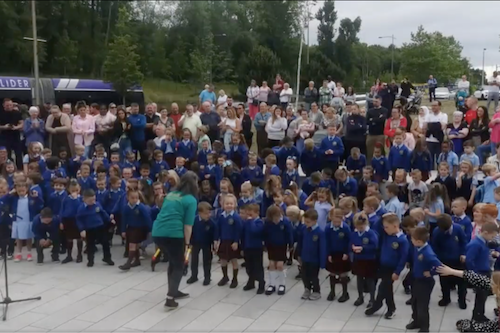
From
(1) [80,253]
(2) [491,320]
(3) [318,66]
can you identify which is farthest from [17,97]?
(3) [318,66]

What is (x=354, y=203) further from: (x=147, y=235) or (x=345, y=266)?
(x=147, y=235)

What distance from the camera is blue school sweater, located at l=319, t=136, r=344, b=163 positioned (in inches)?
457

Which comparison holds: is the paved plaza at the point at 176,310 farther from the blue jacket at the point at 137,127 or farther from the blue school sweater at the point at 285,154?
the blue jacket at the point at 137,127

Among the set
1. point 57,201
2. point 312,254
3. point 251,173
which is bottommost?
point 312,254

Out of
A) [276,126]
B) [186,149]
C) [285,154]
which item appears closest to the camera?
[285,154]

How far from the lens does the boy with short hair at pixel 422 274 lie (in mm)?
6422

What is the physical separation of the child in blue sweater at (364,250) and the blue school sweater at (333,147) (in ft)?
14.3

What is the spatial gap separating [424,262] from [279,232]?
2.24m

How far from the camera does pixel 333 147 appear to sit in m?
11.6

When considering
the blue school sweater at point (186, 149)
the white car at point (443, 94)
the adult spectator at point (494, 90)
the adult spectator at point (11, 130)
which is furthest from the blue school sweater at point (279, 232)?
the white car at point (443, 94)

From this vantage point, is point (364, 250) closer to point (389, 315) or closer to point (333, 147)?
point (389, 315)

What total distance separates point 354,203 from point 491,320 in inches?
96.1

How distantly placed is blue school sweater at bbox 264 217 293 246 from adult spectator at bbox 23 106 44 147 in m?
7.42

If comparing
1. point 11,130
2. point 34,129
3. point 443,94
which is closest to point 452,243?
point 34,129
